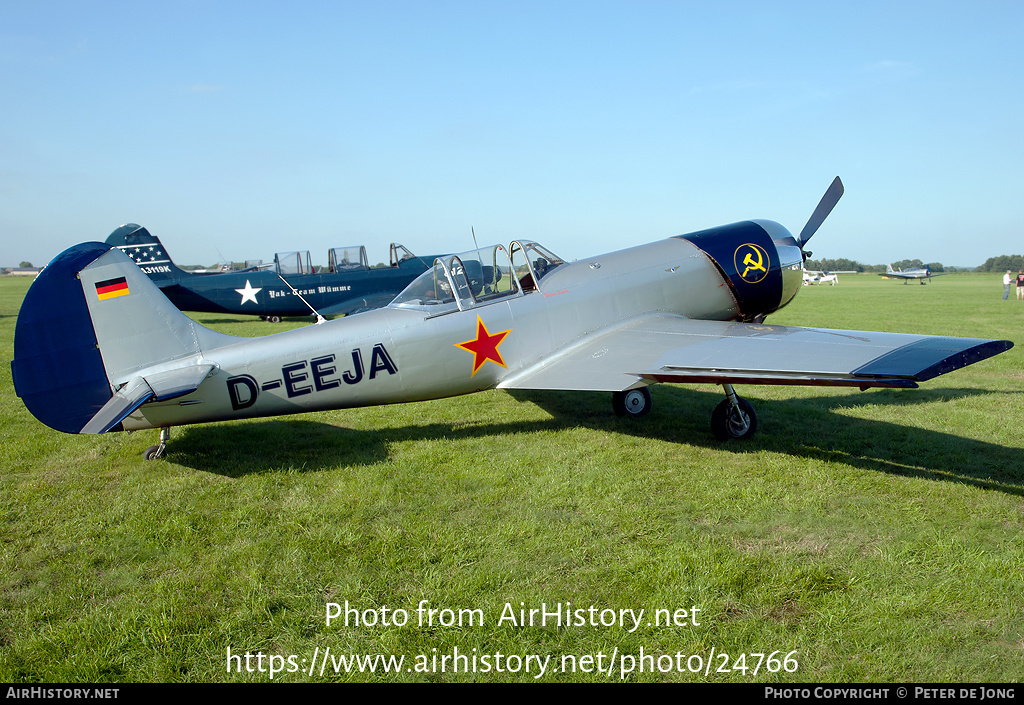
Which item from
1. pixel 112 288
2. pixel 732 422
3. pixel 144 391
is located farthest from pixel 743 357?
pixel 112 288

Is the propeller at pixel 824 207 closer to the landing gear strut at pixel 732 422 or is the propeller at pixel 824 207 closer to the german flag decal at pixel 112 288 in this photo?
the landing gear strut at pixel 732 422

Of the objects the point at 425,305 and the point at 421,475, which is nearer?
the point at 421,475

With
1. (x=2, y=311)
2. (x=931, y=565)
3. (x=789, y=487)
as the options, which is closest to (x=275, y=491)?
(x=789, y=487)

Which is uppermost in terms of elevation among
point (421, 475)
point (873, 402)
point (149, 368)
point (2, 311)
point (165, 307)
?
point (2, 311)

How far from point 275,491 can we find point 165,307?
2005 millimetres

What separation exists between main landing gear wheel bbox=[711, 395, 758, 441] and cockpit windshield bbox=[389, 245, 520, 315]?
242cm

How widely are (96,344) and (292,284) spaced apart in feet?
41.8

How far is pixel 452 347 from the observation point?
592cm

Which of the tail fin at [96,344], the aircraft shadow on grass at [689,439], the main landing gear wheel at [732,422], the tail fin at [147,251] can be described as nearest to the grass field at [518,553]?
the aircraft shadow on grass at [689,439]

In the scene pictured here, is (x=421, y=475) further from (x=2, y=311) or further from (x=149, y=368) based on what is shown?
(x=2, y=311)

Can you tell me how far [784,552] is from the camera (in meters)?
3.53

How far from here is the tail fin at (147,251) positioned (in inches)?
696

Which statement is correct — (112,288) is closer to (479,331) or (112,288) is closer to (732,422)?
(479,331)

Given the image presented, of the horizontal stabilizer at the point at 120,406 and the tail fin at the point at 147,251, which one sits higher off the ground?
the tail fin at the point at 147,251
